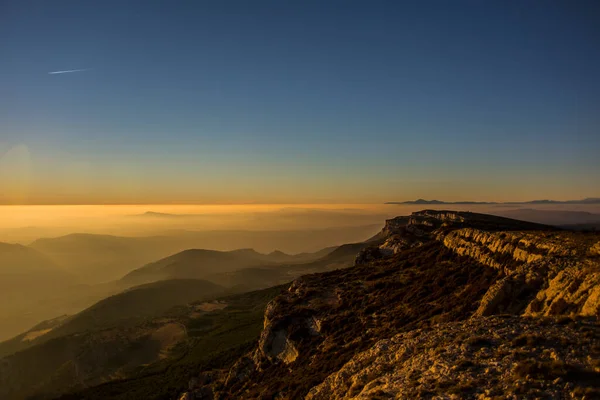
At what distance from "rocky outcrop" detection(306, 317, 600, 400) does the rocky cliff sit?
0.24ft

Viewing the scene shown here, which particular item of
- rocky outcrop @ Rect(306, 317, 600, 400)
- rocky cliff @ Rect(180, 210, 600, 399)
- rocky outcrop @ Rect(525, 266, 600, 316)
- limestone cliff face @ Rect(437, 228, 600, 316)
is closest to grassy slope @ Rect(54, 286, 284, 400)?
rocky cliff @ Rect(180, 210, 600, 399)

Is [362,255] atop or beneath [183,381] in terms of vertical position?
atop

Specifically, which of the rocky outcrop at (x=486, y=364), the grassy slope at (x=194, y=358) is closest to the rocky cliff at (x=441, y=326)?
the rocky outcrop at (x=486, y=364)

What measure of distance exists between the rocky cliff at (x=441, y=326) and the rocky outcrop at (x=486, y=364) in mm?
72

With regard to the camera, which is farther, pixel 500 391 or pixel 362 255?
pixel 362 255

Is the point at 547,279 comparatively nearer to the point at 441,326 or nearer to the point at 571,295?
the point at 571,295

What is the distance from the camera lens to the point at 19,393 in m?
124

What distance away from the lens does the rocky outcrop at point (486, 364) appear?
14.8 m

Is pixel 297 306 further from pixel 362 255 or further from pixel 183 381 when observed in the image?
pixel 183 381

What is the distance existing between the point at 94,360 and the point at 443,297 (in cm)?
13378

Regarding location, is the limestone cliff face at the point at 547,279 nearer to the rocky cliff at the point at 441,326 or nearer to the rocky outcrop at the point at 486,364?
the rocky cliff at the point at 441,326

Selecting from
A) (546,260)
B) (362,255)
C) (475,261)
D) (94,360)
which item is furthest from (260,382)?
(94,360)

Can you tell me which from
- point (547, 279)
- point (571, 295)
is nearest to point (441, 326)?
point (571, 295)

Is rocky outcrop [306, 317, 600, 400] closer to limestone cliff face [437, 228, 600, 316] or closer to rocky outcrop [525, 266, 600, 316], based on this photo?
rocky outcrop [525, 266, 600, 316]
